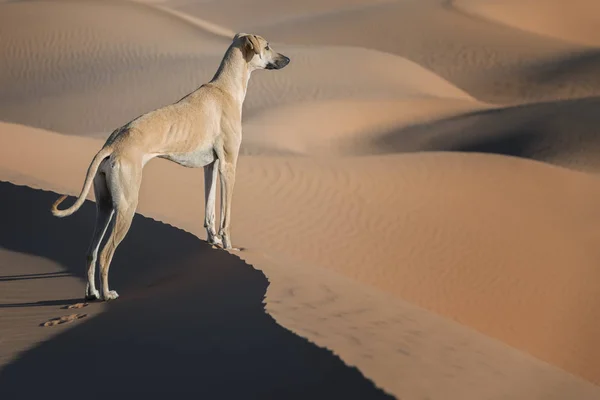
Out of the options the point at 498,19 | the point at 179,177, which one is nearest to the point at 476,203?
the point at 179,177

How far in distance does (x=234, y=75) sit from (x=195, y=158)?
4.08 ft

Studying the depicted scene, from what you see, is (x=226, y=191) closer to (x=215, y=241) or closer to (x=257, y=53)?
(x=215, y=241)

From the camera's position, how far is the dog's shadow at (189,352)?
468 cm

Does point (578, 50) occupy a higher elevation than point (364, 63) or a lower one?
higher

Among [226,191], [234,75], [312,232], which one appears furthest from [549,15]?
[226,191]

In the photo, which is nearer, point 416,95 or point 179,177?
point 179,177

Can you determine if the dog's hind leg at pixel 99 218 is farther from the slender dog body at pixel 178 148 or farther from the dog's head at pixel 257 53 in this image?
the dog's head at pixel 257 53

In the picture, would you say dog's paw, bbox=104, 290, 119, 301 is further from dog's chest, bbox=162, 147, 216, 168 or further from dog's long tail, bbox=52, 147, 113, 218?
dog's chest, bbox=162, 147, 216, 168

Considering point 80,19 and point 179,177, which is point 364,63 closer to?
point 80,19

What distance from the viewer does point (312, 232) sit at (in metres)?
13.7

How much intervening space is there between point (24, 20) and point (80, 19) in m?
2.39

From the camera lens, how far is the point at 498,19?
49156 mm

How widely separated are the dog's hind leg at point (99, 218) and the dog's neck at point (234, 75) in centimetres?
223

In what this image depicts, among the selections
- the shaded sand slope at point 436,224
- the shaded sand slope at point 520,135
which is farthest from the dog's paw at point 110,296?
the shaded sand slope at point 520,135
